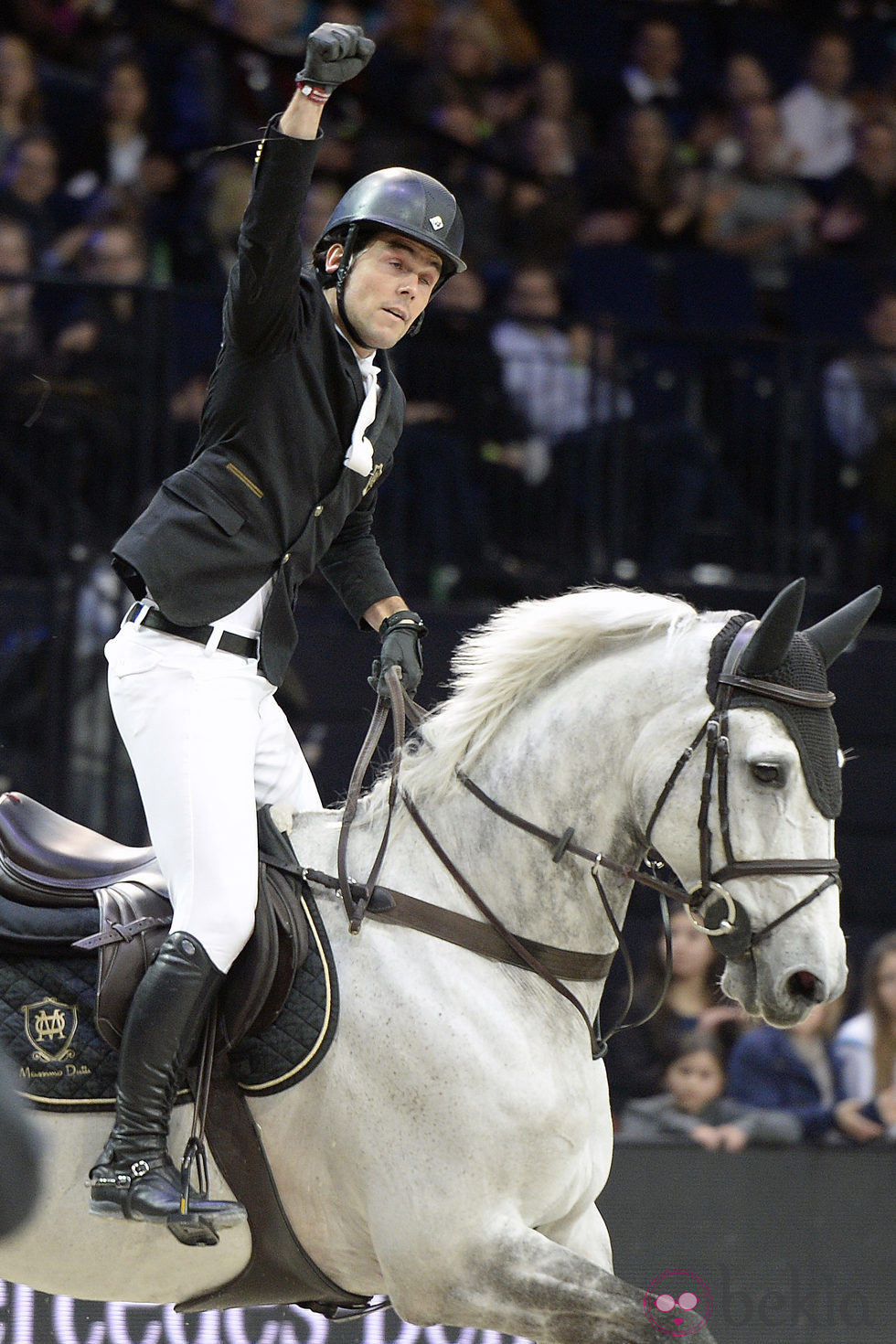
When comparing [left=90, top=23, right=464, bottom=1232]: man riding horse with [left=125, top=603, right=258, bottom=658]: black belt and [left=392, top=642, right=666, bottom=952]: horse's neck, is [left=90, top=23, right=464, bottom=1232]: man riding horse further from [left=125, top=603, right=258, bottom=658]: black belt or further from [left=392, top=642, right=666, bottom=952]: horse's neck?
[left=392, top=642, right=666, bottom=952]: horse's neck

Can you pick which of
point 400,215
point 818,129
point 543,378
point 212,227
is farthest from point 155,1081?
point 818,129

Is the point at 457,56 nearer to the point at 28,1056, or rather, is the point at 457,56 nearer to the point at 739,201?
the point at 739,201

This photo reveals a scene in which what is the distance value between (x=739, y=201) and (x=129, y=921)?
22.1 feet

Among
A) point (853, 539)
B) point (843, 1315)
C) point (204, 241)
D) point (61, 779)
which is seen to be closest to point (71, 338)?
point (204, 241)

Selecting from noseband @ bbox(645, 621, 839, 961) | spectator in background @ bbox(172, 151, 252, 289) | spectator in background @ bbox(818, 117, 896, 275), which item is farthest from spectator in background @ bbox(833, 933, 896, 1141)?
spectator in background @ bbox(818, 117, 896, 275)

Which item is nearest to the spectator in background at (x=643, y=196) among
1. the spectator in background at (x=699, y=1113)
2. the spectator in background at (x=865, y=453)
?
the spectator in background at (x=865, y=453)

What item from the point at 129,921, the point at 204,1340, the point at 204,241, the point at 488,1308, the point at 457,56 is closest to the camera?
the point at 488,1308

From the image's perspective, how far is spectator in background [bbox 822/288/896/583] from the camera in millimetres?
7992

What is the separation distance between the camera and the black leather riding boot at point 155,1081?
3316 millimetres

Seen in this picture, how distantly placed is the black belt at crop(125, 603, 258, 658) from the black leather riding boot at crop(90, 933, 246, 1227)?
1.89 ft

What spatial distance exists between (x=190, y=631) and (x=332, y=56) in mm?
1116

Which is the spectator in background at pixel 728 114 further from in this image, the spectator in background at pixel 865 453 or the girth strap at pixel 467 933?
the girth strap at pixel 467 933

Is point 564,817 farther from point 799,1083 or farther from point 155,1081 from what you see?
point 799,1083

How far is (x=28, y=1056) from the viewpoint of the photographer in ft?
11.6
